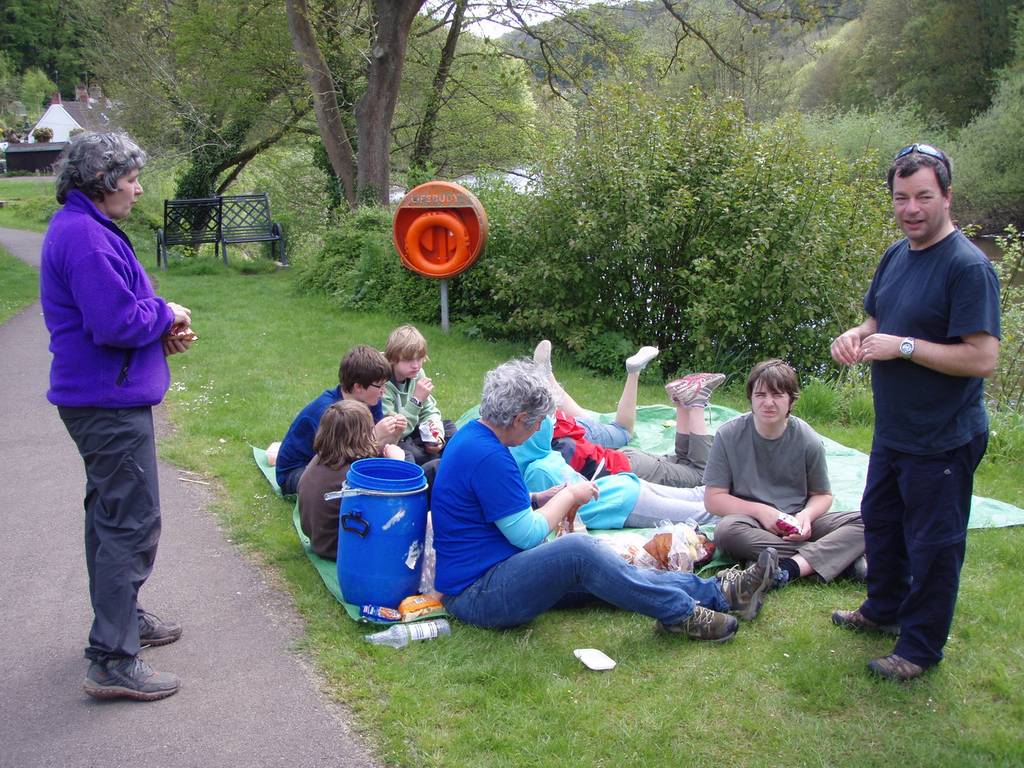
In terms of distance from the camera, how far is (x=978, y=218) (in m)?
29.7

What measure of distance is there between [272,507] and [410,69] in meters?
15.5

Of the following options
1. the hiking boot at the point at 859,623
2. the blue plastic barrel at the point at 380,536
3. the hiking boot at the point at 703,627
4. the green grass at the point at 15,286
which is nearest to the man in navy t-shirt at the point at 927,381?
the hiking boot at the point at 859,623

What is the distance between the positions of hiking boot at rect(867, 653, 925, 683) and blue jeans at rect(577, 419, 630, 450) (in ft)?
8.53

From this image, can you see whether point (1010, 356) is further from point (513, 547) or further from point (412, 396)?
point (513, 547)

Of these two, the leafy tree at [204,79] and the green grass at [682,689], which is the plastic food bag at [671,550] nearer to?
the green grass at [682,689]

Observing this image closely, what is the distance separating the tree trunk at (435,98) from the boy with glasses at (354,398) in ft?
40.3

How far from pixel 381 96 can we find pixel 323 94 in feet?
3.84

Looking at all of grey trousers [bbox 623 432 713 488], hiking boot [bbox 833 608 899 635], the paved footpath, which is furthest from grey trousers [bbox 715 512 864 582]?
the paved footpath

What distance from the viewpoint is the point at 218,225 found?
17422 millimetres

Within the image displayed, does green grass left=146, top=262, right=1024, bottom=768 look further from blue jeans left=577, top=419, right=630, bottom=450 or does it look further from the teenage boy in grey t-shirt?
blue jeans left=577, top=419, right=630, bottom=450

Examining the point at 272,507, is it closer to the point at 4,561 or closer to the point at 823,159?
the point at 4,561

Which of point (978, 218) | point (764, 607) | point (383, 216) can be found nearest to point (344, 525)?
point (764, 607)

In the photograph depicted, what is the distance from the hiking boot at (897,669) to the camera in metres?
3.42

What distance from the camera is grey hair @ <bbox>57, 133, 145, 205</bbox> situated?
122 inches
